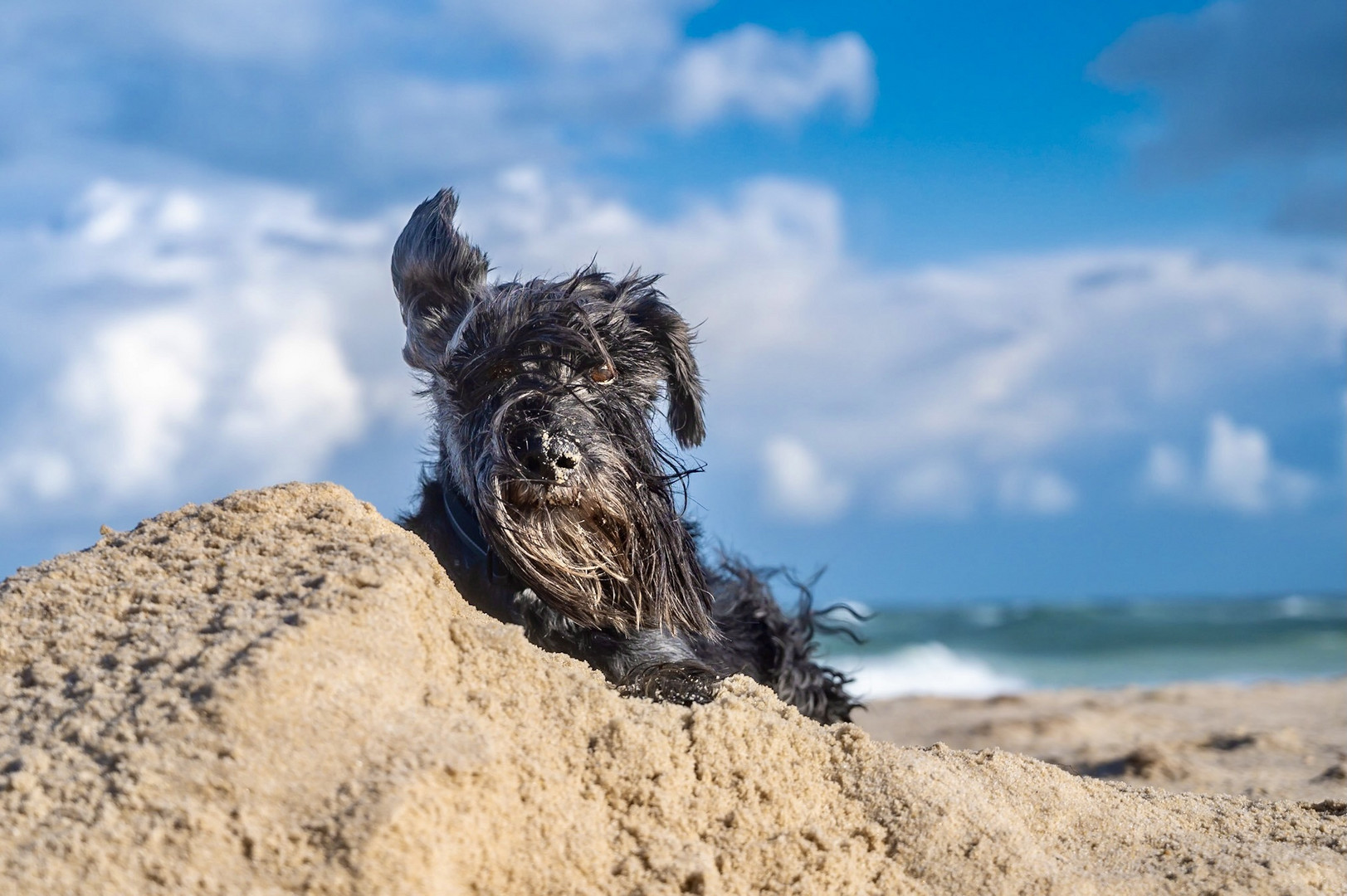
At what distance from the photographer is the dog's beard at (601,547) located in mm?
3688

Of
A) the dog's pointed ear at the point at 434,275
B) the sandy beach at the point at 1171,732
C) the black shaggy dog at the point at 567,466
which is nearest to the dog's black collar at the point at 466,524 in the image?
the black shaggy dog at the point at 567,466

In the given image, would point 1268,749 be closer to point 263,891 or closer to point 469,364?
point 469,364

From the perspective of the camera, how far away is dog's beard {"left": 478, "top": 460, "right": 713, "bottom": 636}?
12.1 feet

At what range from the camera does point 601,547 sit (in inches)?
151

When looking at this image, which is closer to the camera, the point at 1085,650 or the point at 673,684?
the point at 673,684

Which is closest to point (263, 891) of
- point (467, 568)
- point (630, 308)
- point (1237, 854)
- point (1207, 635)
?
point (467, 568)

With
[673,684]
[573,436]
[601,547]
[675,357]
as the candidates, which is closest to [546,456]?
[573,436]

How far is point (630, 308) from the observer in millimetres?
4422

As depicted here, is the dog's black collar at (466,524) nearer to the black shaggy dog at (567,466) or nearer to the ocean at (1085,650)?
the black shaggy dog at (567,466)

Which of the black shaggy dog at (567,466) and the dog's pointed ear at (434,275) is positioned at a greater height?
the dog's pointed ear at (434,275)

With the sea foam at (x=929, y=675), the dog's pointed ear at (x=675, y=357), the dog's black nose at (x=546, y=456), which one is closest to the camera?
the dog's black nose at (x=546, y=456)

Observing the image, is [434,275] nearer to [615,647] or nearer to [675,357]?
[675,357]

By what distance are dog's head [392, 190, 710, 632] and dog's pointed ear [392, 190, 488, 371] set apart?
14 millimetres

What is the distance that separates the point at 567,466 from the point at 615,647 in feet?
→ 2.54
